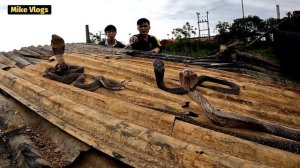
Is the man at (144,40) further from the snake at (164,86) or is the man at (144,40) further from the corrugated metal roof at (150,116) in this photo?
the snake at (164,86)

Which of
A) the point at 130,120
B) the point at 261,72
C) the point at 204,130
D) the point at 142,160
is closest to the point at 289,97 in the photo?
the point at 261,72

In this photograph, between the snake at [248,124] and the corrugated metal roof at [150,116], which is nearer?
the corrugated metal roof at [150,116]

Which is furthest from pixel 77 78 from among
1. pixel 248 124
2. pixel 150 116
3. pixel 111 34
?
pixel 111 34

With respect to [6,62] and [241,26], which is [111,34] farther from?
[241,26]

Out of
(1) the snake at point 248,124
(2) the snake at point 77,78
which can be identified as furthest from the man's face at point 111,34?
(1) the snake at point 248,124

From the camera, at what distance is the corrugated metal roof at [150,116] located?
6.41 feet

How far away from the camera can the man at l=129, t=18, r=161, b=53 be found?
6.86 m

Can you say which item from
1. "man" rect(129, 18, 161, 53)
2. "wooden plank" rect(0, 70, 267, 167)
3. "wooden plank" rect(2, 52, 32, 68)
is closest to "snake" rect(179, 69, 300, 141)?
"wooden plank" rect(0, 70, 267, 167)

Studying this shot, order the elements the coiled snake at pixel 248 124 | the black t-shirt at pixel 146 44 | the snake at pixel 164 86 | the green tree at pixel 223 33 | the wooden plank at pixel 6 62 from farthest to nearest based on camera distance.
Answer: the green tree at pixel 223 33
the black t-shirt at pixel 146 44
the wooden plank at pixel 6 62
the snake at pixel 164 86
the coiled snake at pixel 248 124

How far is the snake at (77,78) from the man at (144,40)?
3.00 meters

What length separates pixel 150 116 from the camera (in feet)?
8.30

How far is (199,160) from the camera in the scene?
73.2 inches

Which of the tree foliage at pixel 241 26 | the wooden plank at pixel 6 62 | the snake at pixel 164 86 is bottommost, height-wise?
the snake at pixel 164 86

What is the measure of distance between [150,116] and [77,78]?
1525mm
